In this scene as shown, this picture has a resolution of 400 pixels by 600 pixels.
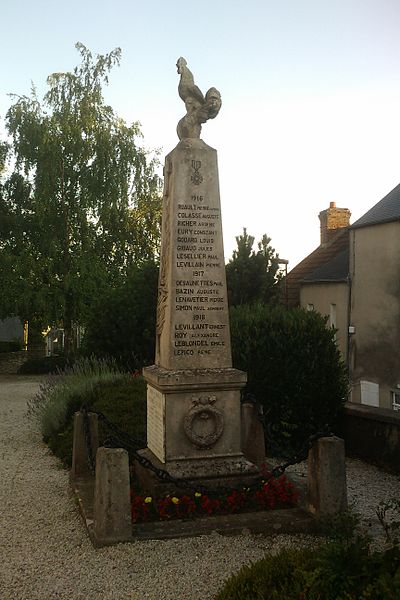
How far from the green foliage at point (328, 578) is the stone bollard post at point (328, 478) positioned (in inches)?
70.1

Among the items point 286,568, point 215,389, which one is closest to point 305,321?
point 215,389

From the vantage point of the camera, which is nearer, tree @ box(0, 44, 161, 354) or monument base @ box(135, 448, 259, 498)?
monument base @ box(135, 448, 259, 498)

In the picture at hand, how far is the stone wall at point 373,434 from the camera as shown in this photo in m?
7.91

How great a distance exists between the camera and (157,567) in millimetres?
4441

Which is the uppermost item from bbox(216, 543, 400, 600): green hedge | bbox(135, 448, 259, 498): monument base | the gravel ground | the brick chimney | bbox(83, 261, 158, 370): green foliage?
the brick chimney

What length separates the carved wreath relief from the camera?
5.77 m

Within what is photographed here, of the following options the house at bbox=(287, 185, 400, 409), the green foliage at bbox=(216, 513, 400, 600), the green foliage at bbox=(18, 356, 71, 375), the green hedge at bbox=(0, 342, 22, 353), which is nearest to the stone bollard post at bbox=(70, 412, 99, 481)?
the green foliage at bbox=(216, 513, 400, 600)

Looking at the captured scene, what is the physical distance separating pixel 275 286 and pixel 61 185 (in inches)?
481

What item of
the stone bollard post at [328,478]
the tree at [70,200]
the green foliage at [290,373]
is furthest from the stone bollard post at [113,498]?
the tree at [70,200]

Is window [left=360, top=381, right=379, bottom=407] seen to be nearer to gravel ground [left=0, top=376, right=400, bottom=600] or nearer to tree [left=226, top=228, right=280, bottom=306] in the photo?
tree [left=226, top=228, right=280, bottom=306]

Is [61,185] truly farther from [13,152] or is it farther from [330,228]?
[330,228]

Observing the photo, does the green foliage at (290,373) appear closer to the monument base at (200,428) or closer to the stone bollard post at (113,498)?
the monument base at (200,428)

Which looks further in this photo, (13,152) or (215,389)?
(13,152)

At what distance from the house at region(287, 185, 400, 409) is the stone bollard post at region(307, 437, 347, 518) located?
1089 centimetres
